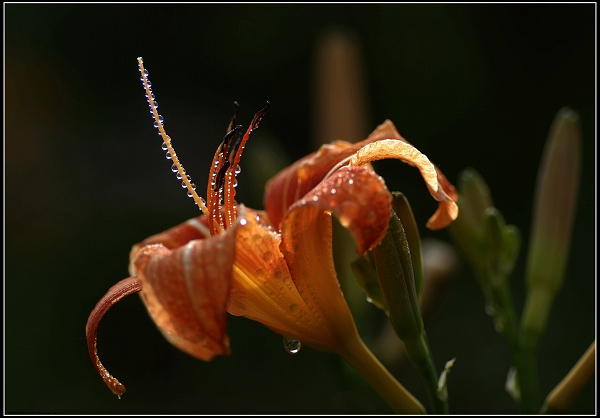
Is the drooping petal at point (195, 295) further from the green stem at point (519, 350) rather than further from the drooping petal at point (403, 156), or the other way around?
the green stem at point (519, 350)

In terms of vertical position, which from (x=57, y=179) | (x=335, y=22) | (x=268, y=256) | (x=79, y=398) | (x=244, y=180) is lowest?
(x=79, y=398)

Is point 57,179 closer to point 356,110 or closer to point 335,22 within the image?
point 335,22

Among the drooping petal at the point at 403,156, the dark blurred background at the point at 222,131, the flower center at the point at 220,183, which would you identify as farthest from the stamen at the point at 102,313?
the dark blurred background at the point at 222,131

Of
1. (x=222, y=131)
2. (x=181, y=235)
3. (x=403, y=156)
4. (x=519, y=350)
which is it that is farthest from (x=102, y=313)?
(x=222, y=131)

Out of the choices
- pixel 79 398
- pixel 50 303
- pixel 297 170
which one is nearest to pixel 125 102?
pixel 50 303

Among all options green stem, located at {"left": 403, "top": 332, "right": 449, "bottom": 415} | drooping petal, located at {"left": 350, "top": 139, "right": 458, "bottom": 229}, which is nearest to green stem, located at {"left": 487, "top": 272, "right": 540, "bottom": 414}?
green stem, located at {"left": 403, "top": 332, "right": 449, "bottom": 415}

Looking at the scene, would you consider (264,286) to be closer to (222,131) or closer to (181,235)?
(181,235)
